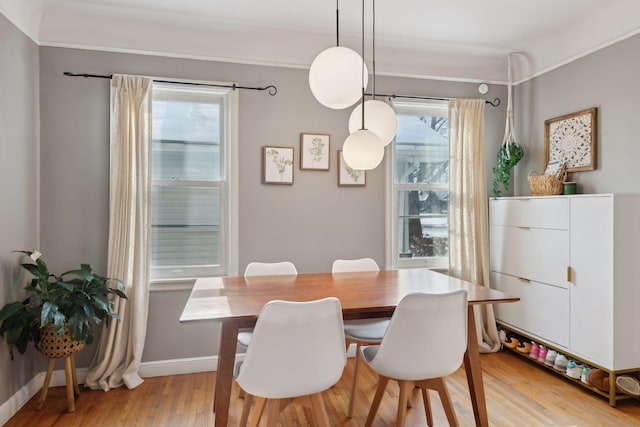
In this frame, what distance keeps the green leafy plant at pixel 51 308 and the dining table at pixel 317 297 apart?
765 mm

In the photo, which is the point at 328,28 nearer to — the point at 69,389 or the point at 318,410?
the point at 318,410

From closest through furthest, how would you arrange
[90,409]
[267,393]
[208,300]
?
1. [267,393]
2. [208,300]
3. [90,409]

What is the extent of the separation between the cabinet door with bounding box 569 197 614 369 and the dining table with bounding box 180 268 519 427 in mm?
934

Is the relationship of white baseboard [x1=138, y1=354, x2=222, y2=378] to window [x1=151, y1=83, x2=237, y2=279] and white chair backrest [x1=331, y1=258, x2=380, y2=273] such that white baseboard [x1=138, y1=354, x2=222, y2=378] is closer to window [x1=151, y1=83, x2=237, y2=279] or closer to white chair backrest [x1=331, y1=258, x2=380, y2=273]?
window [x1=151, y1=83, x2=237, y2=279]

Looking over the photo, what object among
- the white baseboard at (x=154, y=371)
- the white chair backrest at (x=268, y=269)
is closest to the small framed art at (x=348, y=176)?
the white chair backrest at (x=268, y=269)

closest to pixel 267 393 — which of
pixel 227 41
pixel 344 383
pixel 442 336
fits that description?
pixel 442 336

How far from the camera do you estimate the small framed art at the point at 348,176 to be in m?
3.38

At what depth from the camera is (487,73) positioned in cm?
369

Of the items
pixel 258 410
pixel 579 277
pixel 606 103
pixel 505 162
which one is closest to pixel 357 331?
pixel 258 410

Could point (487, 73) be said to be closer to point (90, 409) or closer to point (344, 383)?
point (344, 383)

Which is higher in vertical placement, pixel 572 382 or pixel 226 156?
pixel 226 156

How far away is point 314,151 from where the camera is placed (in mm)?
3324

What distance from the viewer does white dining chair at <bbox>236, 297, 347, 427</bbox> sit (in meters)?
1.58

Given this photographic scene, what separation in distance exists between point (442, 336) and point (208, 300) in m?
1.11
